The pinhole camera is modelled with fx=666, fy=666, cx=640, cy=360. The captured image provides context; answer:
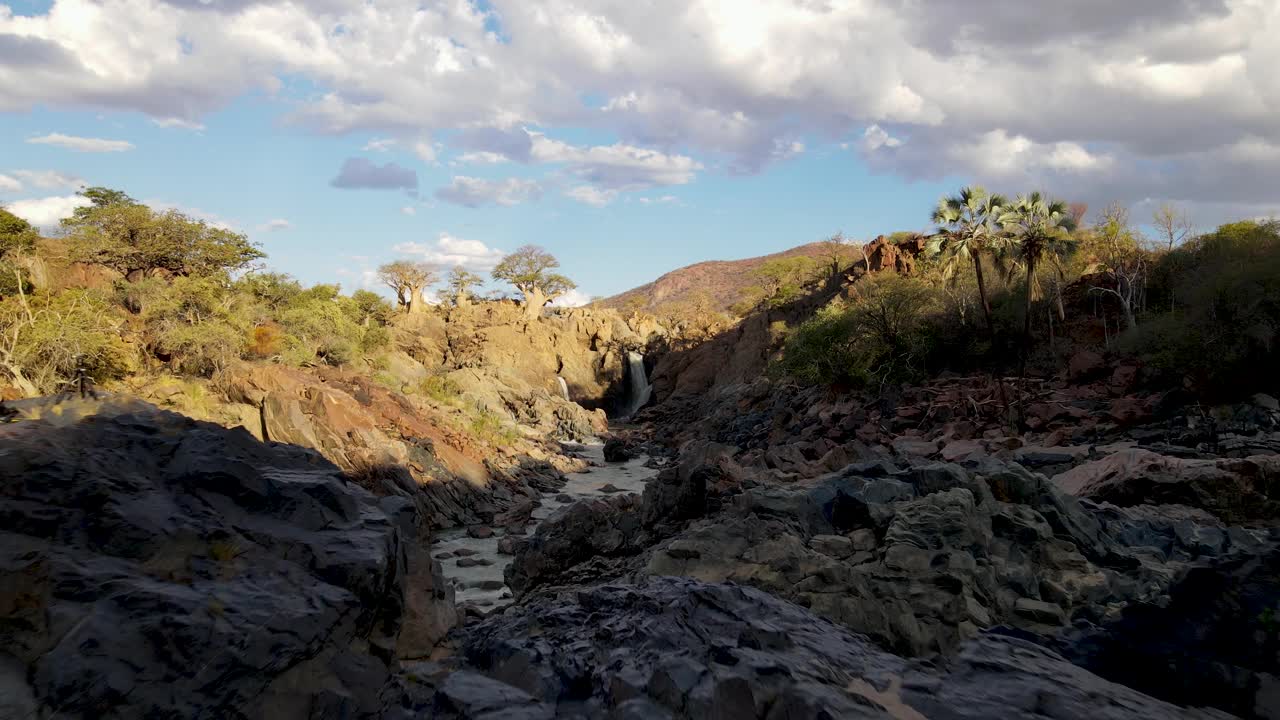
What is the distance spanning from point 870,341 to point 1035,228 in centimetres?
1036

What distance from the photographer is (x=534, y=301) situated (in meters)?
67.8

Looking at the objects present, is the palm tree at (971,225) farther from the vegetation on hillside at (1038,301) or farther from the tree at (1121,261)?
the tree at (1121,261)

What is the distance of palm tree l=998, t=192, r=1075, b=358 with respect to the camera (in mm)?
23703

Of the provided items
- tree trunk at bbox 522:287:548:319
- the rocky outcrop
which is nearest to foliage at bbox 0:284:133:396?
the rocky outcrop

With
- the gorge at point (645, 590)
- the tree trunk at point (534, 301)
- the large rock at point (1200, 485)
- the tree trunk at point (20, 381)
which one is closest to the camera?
the gorge at point (645, 590)

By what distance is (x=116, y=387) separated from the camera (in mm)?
20891

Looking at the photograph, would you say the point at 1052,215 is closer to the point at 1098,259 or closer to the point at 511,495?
the point at 1098,259

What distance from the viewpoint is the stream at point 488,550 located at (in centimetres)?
1353

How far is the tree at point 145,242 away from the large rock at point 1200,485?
132ft

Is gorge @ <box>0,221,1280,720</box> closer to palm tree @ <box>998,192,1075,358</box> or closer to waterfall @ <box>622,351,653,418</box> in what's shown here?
palm tree @ <box>998,192,1075,358</box>

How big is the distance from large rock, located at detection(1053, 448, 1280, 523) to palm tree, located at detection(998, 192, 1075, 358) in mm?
11237

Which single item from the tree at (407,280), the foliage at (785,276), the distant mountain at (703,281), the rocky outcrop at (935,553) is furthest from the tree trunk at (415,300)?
the distant mountain at (703,281)

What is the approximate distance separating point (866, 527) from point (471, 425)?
23228 mm

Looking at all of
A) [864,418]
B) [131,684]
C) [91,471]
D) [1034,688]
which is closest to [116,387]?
[91,471]
